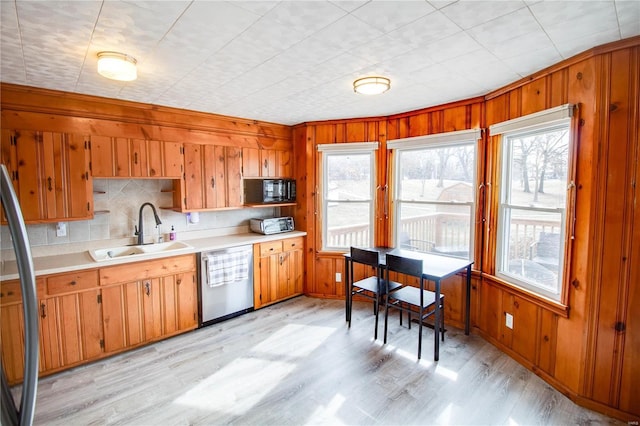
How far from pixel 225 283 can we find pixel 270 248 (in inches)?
29.3

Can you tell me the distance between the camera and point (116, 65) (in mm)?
2141

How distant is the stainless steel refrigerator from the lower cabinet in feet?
6.23

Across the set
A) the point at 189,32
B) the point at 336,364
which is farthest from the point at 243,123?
the point at 336,364

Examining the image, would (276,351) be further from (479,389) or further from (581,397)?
(581,397)

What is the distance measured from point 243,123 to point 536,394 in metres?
4.01

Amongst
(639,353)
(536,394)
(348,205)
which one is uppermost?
(348,205)

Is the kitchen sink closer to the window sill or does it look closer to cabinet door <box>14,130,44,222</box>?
cabinet door <box>14,130,44,222</box>

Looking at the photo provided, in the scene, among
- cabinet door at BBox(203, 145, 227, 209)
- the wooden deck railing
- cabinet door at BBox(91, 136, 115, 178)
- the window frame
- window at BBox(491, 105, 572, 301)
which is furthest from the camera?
Result: cabinet door at BBox(203, 145, 227, 209)

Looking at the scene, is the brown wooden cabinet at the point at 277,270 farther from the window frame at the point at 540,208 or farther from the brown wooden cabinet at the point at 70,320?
the window frame at the point at 540,208

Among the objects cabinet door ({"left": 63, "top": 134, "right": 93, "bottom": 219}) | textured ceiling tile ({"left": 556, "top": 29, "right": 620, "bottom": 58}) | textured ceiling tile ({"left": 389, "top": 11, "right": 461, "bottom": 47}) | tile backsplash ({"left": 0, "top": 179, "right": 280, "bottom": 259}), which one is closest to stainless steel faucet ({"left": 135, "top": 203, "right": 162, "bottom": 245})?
tile backsplash ({"left": 0, "top": 179, "right": 280, "bottom": 259})

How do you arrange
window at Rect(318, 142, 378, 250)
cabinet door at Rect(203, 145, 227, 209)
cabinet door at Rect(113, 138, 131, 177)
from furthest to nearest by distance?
window at Rect(318, 142, 378, 250) < cabinet door at Rect(203, 145, 227, 209) < cabinet door at Rect(113, 138, 131, 177)

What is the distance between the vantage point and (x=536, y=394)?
2.45 metres

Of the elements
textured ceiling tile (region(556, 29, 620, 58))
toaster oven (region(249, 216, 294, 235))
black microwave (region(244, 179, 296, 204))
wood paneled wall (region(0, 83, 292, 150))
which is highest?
textured ceiling tile (region(556, 29, 620, 58))

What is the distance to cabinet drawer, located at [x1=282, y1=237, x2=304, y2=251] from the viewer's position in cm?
435
